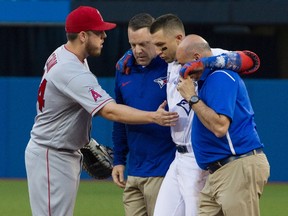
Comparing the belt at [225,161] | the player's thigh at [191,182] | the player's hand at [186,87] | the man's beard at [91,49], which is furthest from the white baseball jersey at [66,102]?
the belt at [225,161]

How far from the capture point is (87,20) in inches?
268

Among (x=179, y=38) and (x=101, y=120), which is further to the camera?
(x=101, y=120)

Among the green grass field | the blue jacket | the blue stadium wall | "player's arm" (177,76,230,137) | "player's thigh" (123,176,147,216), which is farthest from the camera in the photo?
the blue stadium wall

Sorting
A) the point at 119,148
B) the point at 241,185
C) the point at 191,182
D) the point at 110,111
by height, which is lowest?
the point at 119,148

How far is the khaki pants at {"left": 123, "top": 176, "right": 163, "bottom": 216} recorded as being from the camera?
7211mm

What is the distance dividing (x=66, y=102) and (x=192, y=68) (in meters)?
1.10

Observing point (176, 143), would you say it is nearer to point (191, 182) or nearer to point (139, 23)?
point (191, 182)

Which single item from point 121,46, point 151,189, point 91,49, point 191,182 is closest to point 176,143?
point 191,182

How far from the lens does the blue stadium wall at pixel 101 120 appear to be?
16.3 meters

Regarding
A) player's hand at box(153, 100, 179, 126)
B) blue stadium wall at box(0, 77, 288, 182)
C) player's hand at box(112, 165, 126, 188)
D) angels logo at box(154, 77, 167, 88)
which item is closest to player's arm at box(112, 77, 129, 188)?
player's hand at box(112, 165, 126, 188)

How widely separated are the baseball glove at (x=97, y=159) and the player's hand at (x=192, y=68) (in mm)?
1536

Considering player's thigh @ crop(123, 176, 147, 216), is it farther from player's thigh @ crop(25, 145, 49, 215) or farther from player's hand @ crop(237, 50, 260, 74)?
player's hand @ crop(237, 50, 260, 74)

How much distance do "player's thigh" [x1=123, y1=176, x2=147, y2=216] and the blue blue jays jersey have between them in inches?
44.9

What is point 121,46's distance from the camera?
18.9 metres
